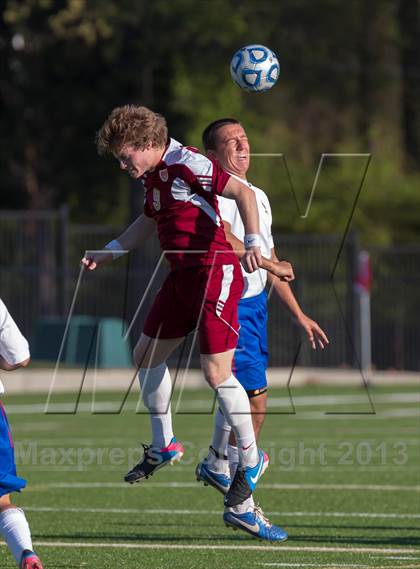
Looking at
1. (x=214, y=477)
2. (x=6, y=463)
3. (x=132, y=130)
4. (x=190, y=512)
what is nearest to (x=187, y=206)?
(x=132, y=130)

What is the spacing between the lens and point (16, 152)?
123ft

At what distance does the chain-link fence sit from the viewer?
1088 inches

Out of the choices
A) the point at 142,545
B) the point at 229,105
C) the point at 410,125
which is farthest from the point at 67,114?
the point at 142,545

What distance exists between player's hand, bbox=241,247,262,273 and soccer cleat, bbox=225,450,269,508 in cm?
143

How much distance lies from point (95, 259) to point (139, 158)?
2.64 feet

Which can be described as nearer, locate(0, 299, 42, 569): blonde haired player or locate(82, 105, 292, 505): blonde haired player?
locate(0, 299, 42, 569): blonde haired player

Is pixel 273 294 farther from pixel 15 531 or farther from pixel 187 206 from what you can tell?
pixel 15 531

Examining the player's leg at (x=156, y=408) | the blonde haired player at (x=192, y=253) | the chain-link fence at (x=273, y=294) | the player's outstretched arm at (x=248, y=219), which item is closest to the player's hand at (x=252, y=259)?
the player's outstretched arm at (x=248, y=219)

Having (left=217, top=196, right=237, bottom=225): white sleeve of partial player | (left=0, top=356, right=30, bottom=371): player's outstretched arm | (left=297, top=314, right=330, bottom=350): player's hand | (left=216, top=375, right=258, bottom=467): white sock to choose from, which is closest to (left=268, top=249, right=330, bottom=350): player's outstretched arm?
(left=297, top=314, right=330, bottom=350): player's hand

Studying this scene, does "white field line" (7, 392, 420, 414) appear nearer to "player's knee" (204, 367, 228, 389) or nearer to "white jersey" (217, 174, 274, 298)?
"white jersey" (217, 174, 274, 298)

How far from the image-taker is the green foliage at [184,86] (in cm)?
3606

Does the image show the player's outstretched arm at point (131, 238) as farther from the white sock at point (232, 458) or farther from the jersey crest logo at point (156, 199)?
the white sock at point (232, 458)

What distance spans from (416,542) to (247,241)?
2.69 m

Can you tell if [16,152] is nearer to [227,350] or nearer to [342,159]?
[342,159]
